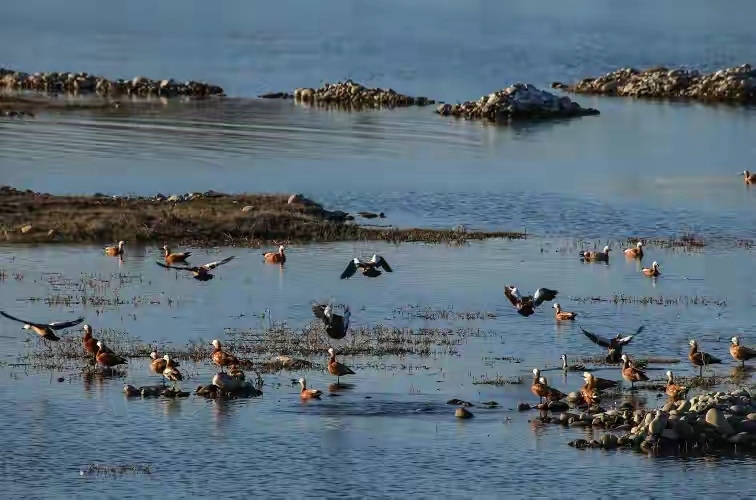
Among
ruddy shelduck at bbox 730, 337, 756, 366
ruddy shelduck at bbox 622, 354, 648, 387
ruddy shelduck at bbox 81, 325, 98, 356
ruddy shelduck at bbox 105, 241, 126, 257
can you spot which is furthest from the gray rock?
ruddy shelduck at bbox 105, 241, 126, 257

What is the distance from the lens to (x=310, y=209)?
5312cm

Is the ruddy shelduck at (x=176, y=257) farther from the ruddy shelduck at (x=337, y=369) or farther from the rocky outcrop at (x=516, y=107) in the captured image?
the rocky outcrop at (x=516, y=107)

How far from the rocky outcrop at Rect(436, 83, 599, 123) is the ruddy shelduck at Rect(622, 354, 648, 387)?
5251 cm

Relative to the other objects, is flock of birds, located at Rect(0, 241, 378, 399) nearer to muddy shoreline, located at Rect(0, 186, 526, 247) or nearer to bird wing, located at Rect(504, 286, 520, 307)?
bird wing, located at Rect(504, 286, 520, 307)

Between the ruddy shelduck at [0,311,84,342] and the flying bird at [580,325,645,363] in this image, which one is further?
the ruddy shelduck at [0,311,84,342]

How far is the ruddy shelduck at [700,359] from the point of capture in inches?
1337

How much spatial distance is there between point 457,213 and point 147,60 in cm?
6801

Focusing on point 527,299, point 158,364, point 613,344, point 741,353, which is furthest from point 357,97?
point 158,364

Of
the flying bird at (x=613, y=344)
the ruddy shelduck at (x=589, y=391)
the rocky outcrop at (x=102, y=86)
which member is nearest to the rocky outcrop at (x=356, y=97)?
the rocky outcrop at (x=102, y=86)

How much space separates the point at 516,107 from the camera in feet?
281

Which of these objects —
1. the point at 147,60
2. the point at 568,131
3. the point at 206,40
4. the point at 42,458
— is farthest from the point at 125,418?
Answer: the point at 206,40

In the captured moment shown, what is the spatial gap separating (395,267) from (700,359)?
1372 cm

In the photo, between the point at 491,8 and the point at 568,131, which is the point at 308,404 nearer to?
the point at 568,131

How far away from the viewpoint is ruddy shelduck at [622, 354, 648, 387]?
32.5m
